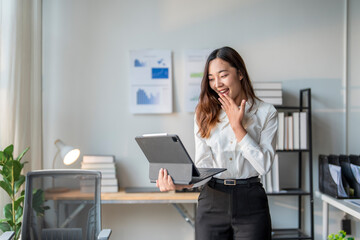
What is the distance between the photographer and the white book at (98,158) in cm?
308

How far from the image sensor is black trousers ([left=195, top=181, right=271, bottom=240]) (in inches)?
65.2

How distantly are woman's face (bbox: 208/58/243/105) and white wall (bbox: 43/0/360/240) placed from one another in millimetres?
1565

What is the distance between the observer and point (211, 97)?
6.00 feet

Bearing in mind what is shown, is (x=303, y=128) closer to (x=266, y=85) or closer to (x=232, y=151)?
(x=266, y=85)

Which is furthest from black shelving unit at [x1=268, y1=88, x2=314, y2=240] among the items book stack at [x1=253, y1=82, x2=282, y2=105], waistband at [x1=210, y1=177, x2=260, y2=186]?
waistband at [x1=210, y1=177, x2=260, y2=186]

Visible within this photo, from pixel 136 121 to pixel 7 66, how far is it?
1135mm

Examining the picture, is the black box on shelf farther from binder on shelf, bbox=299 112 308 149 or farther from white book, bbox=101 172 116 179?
white book, bbox=101 172 116 179

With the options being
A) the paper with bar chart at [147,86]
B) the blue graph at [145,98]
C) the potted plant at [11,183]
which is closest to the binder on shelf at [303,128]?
the paper with bar chart at [147,86]

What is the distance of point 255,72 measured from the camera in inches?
133

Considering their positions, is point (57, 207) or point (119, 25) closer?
point (57, 207)

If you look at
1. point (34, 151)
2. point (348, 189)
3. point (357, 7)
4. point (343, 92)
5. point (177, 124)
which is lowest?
point (348, 189)

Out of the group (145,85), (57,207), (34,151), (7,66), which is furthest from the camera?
(145,85)

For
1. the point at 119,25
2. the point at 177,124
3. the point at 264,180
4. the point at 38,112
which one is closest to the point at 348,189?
the point at 264,180

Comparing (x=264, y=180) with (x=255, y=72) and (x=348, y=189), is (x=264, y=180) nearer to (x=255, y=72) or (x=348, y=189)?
(x=348, y=189)
